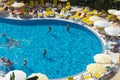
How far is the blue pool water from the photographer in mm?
21938

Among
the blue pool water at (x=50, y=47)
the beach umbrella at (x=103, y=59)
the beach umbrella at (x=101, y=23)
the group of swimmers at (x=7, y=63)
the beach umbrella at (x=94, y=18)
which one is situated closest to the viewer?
the beach umbrella at (x=103, y=59)

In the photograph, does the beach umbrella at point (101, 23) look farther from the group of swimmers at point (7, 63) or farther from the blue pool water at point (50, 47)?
the group of swimmers at point (7, 63)

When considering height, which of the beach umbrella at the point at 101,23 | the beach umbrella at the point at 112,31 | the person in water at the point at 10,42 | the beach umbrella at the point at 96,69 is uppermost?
the beach umbrella at the point at 101,23

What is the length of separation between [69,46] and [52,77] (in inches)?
187

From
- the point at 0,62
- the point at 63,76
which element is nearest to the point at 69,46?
the point at 63,76

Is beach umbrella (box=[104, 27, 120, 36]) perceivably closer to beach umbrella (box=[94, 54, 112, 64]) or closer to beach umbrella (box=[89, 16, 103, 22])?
beach umbrella (box=[89, 16, 103, 22])

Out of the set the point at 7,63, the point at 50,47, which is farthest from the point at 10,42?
the point at 7,63

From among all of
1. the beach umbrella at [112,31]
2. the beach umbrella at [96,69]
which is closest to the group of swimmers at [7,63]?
the beach umbrella at [96,69]

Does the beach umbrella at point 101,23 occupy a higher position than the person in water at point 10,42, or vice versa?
the beach umbrella at point 101,23

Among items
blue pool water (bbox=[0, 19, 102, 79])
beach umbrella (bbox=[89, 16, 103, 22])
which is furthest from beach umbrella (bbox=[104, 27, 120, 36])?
beach umbrella (bbox=[89, 16, 103, 22])

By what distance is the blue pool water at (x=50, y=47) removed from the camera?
2194 cm

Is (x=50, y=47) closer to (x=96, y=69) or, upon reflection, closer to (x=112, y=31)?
(x=112, y=31)

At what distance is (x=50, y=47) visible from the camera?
24688 mm

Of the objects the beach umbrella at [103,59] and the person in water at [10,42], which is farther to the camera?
the person in water at [10,42]
